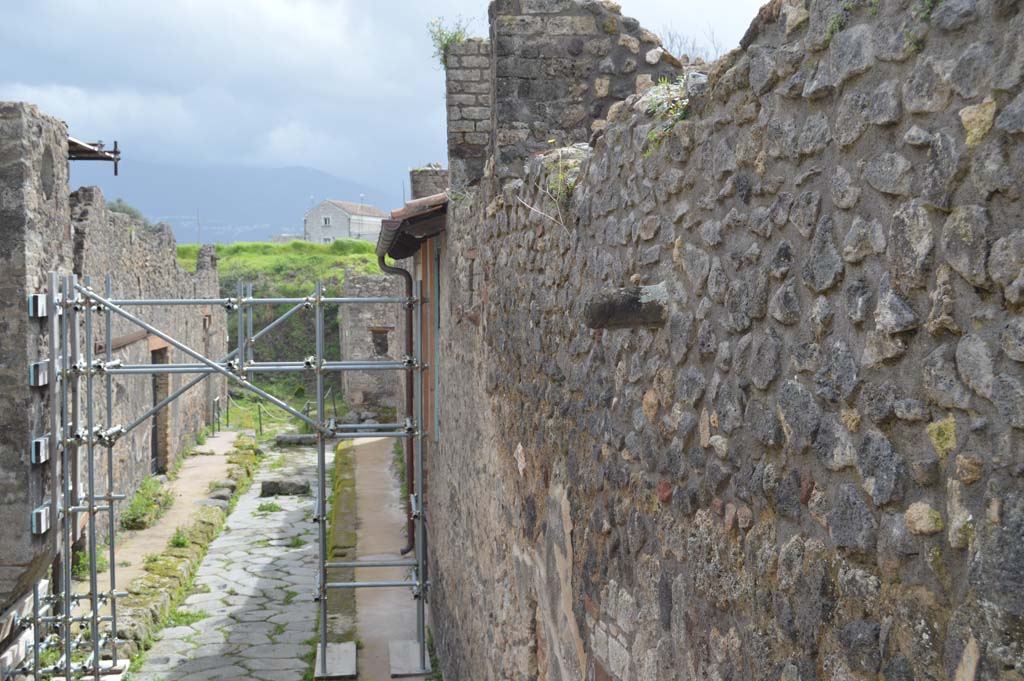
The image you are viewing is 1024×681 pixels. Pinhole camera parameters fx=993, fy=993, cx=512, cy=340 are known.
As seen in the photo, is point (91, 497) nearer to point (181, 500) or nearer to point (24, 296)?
point (24, 296)

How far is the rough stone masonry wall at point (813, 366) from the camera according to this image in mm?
1295

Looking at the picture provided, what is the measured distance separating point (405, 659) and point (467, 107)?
4.18 metres

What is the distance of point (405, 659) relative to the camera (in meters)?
7.55

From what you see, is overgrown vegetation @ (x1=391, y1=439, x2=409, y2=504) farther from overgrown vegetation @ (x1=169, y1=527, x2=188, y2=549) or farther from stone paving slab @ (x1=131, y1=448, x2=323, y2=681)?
overgrown vegetation @ (x1=169, y1=527, x2=188, y2=549)

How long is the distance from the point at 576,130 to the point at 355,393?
15.2 metres

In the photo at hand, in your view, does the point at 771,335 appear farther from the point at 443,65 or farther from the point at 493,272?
the point at 443,65

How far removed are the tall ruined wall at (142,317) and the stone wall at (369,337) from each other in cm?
304

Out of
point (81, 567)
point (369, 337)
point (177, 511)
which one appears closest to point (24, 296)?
point (81, 567)

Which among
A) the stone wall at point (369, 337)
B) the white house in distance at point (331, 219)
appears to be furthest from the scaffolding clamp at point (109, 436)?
the white house in distance at point (331, 219)

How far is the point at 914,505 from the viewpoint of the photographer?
142cm

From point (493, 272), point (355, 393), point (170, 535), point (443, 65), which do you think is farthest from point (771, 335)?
point (355, 393)

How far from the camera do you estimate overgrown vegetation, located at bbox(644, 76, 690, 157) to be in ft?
7.96

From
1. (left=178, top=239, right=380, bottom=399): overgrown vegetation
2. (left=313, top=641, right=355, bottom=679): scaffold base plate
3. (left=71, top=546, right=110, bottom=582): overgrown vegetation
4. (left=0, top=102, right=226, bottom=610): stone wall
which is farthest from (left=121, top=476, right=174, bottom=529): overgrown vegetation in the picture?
(left=178, top=239, right=380, bottom=399): overgrown vegetation

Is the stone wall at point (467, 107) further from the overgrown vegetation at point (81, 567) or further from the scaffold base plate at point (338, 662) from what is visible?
the overgrown vegetation at point (81, 567)
